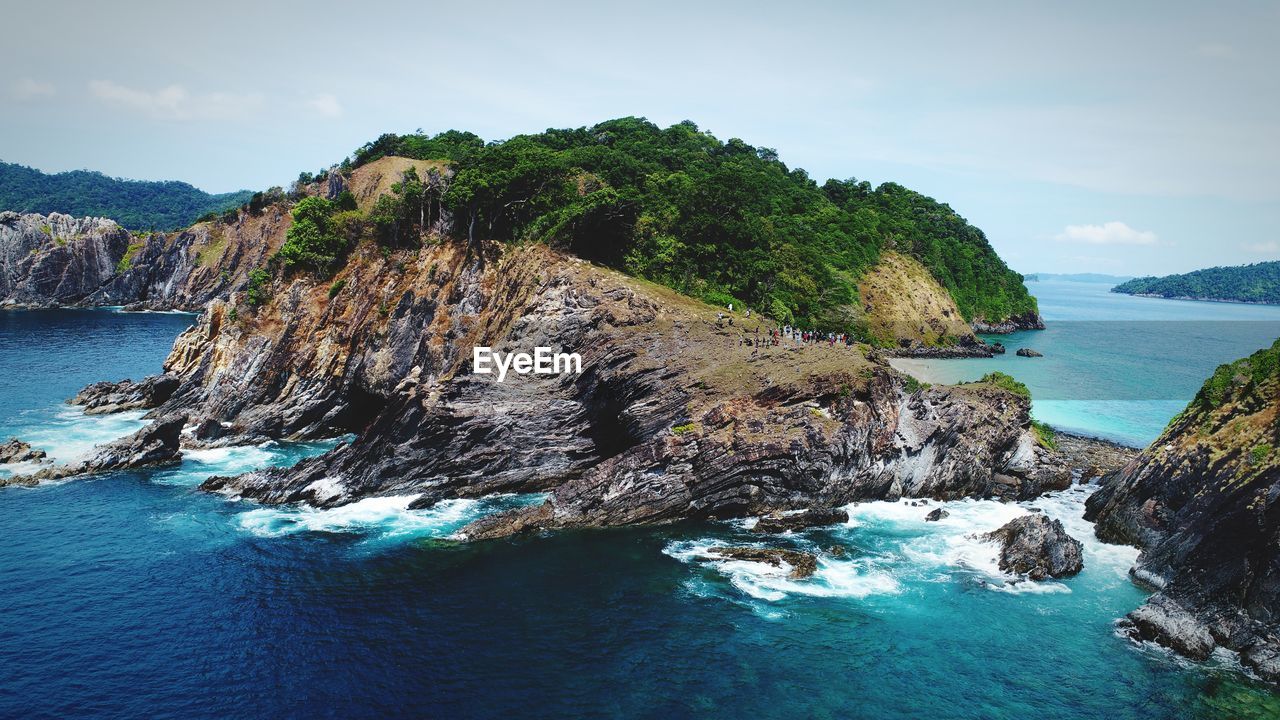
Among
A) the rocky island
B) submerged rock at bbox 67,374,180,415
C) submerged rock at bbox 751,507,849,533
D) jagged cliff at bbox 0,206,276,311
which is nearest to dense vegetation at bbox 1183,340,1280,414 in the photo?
the rocky island

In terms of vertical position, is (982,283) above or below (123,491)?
above

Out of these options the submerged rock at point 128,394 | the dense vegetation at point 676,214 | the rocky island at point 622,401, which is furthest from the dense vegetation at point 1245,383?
the submerged rock at point 128,394

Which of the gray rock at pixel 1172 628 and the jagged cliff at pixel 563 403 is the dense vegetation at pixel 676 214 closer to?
the jagged cliff at pixel 563 403

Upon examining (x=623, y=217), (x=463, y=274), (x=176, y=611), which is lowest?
(x=176, y=611)

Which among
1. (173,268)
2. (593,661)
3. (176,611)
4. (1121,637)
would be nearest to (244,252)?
(173,268)

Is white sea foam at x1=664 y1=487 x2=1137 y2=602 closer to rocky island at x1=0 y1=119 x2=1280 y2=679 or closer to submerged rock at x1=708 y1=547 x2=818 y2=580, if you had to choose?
submerged rock at x1=708 y1=547 x2=818 y2=580

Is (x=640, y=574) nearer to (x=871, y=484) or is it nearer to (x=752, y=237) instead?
(x=871, y=484)

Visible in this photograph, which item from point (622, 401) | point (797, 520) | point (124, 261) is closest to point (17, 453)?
point (622, 401)
